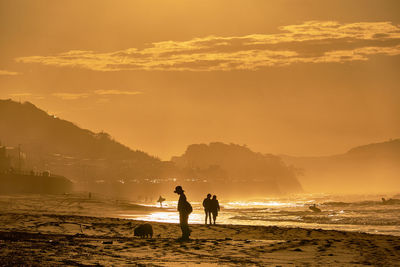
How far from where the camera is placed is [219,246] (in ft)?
61.2

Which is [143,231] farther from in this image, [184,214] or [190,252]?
[190,252]

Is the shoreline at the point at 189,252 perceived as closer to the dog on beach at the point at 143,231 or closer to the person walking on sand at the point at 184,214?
the person walking on sand at the point at 184,214

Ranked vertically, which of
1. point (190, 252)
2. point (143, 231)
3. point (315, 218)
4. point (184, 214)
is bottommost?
point (190, 252)

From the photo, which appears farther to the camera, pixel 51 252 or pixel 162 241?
pixel 162 241

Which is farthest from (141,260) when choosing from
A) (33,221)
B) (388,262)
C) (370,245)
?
(33,221)

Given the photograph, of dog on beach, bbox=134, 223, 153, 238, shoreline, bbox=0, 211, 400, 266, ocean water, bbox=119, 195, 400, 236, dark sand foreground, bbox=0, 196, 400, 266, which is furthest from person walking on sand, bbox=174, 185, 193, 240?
ocean water, bbox=119, 195, 400, 236

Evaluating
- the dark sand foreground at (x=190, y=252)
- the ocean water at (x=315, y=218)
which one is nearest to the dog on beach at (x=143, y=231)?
the dark sand foreground at (x=190, y=252)

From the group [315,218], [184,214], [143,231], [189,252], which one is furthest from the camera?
[315,218]

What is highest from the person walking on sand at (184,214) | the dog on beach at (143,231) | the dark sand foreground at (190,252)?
the person walking on sand at (184,214)

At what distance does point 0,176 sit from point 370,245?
3711 inches

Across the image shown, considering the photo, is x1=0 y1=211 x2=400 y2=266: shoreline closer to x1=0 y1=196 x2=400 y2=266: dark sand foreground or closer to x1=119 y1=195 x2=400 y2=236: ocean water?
x1=0 y1=196 x2=400 y2=266: dark sand foreground

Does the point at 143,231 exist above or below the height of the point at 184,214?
below

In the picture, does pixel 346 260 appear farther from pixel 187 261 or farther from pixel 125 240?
pixel 125 240

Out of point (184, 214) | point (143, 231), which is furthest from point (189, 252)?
point (143, 231)
